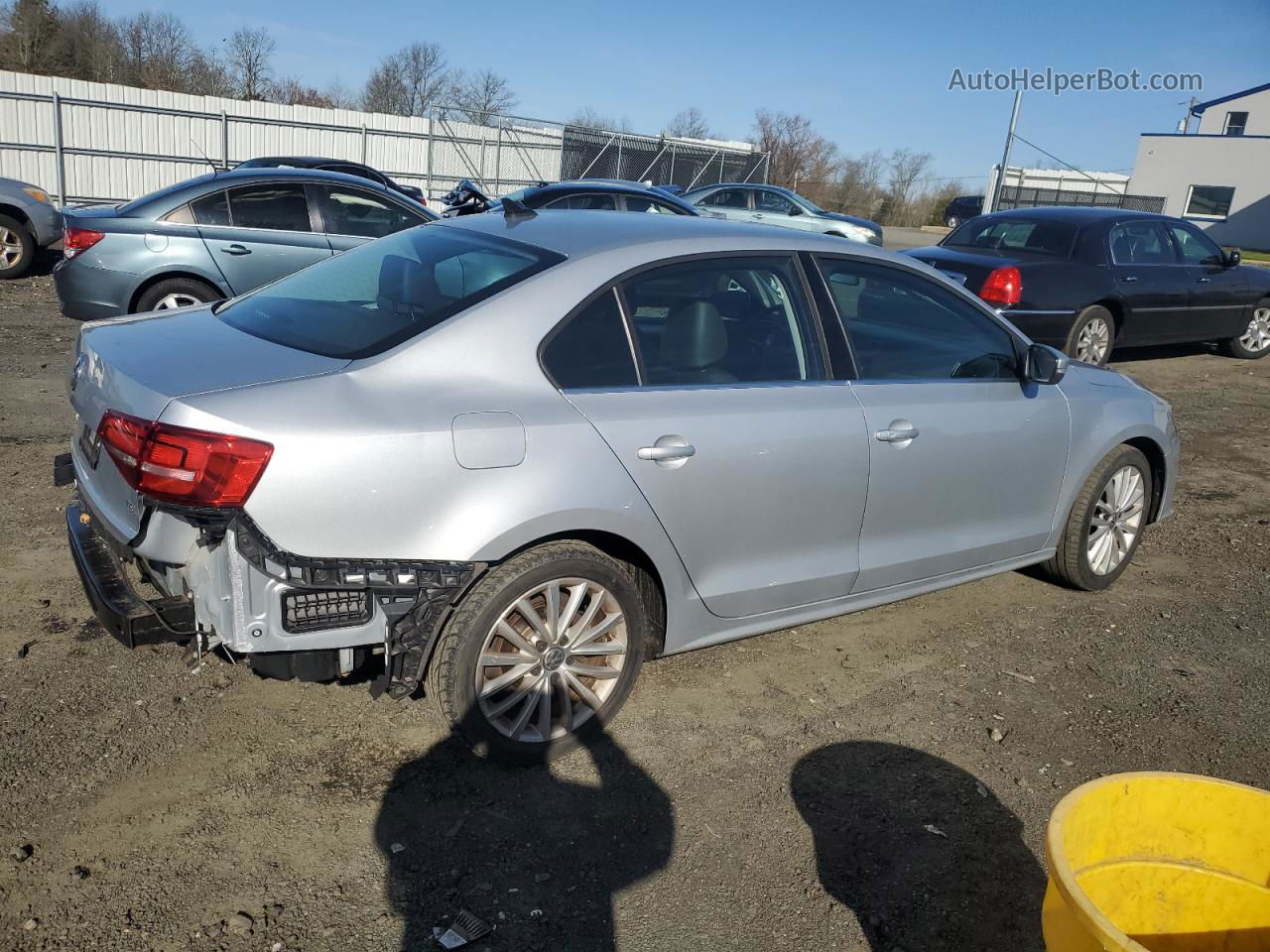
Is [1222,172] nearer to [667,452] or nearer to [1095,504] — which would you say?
[1095,504]

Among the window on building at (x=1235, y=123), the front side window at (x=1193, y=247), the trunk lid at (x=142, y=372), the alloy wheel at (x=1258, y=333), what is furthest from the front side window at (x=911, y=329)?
the window on building at (x=1235, y=123)

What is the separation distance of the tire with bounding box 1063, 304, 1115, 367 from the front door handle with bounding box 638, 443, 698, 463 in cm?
787

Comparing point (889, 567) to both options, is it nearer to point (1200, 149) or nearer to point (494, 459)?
point (494, 459)

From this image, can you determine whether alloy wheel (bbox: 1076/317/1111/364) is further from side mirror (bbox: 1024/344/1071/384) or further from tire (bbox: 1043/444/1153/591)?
side mirror (bbox: 1024/344/1071/384)

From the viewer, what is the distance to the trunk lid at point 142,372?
116 inches

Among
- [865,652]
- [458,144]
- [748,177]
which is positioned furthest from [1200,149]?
[865,652]

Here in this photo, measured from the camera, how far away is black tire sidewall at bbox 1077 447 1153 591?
4.88m

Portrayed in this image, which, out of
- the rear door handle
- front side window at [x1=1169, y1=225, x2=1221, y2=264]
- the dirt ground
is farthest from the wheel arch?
front side window at [x1=1169, y1=225, x2=1221, y2=264]

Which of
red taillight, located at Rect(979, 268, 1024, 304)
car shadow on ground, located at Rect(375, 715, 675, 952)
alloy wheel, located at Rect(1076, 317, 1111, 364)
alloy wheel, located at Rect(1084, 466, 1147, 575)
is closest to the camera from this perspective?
car shadow on ground, located at Rect(375, 715, 675, 952)

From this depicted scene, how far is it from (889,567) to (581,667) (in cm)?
139

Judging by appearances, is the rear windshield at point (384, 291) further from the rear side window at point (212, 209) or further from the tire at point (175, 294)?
the rear side window at point (212, 209)

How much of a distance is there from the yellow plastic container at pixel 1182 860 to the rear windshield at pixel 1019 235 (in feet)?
29.1

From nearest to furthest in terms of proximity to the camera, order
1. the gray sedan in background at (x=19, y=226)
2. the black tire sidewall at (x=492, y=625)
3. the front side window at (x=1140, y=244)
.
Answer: the black tire sidewall at (x=492, y=625) → the front side window at (x=1140, y=244) → the gray sedan in background at (x=19, y=226)

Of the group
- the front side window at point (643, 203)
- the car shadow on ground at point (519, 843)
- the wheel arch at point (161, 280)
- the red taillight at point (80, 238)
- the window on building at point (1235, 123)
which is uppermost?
the window on building at point (1235, 123)
